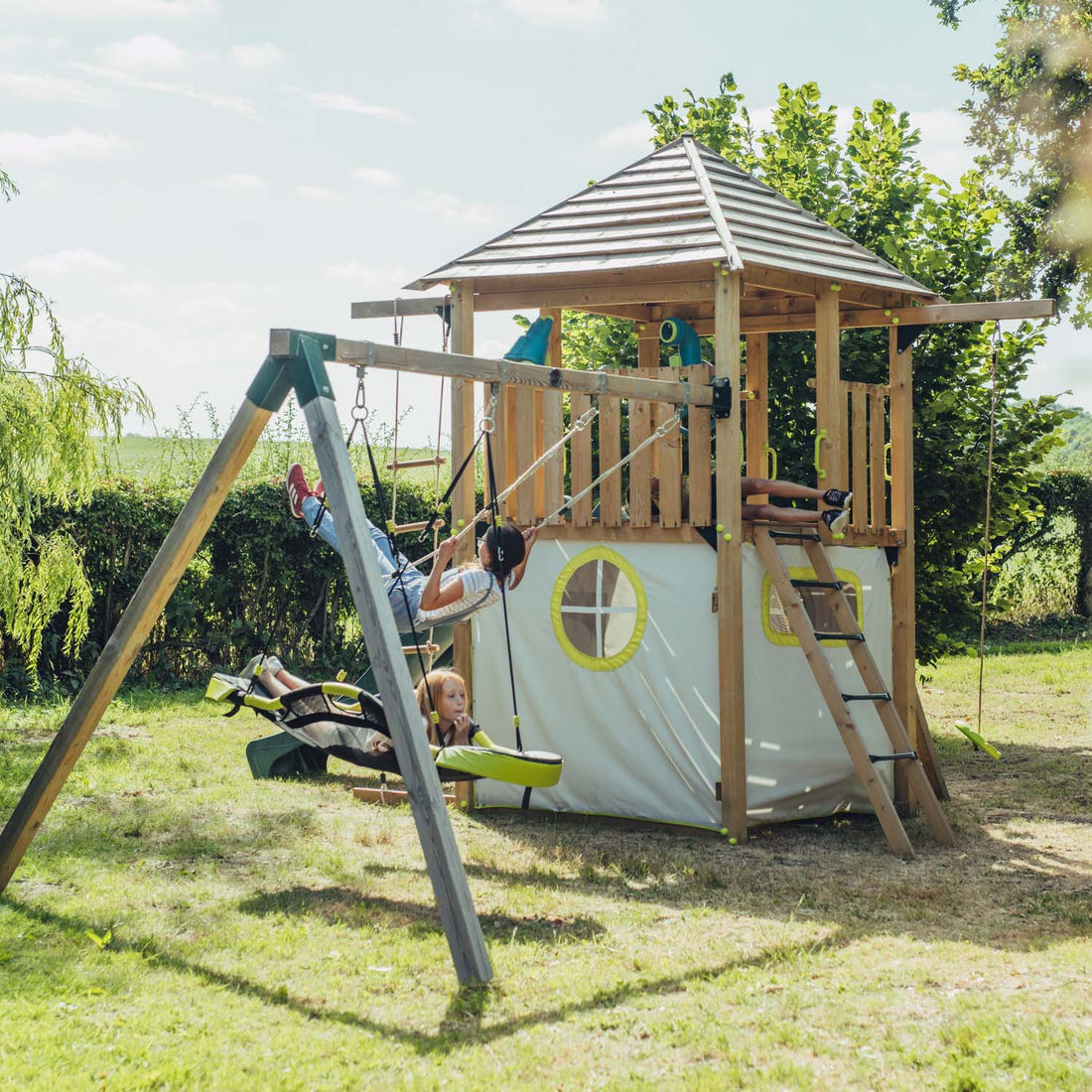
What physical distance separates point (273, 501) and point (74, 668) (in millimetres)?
2466

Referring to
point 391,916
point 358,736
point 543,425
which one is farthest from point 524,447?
point 391,916

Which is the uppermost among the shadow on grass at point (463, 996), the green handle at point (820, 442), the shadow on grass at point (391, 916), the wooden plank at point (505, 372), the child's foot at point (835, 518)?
the wooden plank at point (505, 372)

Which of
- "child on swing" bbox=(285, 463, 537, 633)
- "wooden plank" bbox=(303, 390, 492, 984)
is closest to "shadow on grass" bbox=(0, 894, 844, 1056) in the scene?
"wooden plank" bbox=(303, 390, 492, 984)

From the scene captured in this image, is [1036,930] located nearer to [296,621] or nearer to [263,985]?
[263,985]

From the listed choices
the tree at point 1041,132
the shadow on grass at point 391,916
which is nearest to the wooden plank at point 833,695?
the shadow on grass at point 391,916

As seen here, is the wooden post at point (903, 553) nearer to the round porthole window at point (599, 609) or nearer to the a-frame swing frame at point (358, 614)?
the round porthole window at point (599, 609)

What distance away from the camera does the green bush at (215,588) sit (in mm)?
12109

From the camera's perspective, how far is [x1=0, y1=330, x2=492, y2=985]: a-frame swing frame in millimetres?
4820

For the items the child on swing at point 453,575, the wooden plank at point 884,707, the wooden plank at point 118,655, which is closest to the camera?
the wooden plank at point 118,655

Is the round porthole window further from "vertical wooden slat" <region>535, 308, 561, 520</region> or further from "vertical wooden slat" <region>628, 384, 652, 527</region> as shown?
"vertical wooden slat" <region>535, 308, 561, 520</region>

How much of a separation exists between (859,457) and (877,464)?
0.29 meters

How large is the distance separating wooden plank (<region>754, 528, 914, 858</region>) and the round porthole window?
82 cm

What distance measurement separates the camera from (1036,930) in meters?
5.56

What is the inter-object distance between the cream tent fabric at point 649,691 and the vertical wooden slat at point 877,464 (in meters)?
0.41
